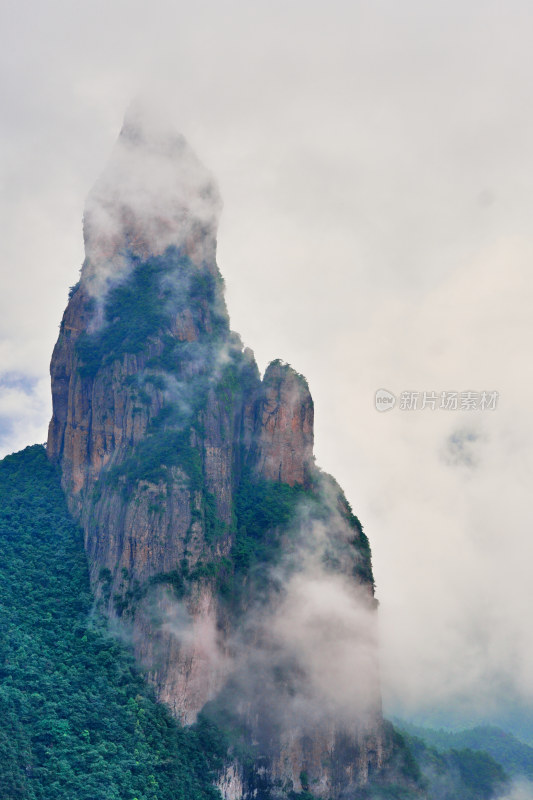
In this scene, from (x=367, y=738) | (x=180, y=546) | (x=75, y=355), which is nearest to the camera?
(x=180, y=546)

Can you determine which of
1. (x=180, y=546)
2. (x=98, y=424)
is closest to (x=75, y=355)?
(x=98, y=424)

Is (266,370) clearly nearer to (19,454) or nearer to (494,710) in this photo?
(19,454)

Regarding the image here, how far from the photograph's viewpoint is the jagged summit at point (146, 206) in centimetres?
7838

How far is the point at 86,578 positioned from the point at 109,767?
17909mm

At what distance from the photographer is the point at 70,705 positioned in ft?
174

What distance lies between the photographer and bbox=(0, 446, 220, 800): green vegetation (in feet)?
158

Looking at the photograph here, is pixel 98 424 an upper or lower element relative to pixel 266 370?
lower

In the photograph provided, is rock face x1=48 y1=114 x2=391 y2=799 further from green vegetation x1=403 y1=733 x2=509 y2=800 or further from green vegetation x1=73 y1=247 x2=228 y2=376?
green vegetation x1=403 y1=733 x2=509 y2=800

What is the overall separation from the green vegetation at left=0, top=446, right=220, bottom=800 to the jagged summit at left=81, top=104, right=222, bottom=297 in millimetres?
28376

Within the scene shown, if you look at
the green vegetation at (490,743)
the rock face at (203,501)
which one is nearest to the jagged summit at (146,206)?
the rock face at (203,501)

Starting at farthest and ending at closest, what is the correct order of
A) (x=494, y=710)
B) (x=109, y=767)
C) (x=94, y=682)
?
(x=494, y=710)
(x=94, y=682)
(x=109, y=767)

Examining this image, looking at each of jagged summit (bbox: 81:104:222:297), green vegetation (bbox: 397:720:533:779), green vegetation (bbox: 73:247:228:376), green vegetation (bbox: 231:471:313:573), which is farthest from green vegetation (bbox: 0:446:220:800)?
green vegetation (bbox: 397:720:533:779)

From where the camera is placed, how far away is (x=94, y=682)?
183 ft

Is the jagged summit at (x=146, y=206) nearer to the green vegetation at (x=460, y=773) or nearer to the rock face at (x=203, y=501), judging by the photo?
the rock face at (x=203, y=501)
